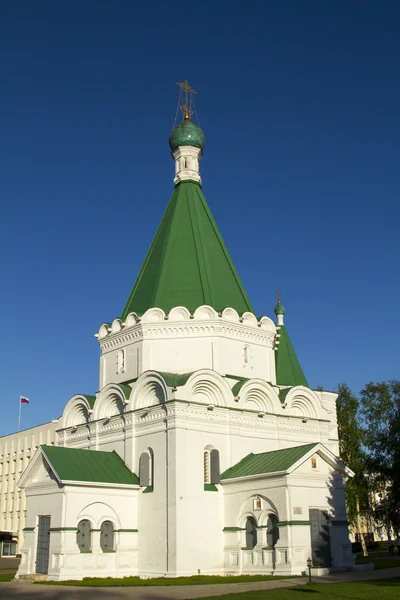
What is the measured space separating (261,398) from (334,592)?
35.0 feet

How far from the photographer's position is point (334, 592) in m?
14.5

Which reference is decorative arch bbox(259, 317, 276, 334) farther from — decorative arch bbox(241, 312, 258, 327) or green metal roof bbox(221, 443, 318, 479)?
green metal roof bbox(221, 443, 318, 479)

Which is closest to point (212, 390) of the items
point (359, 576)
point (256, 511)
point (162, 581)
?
point (256, 511)

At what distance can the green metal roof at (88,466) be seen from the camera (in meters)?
21.6

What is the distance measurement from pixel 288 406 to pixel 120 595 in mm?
11297

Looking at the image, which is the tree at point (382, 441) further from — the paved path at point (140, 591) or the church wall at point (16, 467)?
the church wall at point (16, 467)

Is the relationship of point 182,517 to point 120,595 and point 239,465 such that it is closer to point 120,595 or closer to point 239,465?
point 239,465

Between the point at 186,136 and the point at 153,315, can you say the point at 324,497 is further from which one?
the point at 186,136

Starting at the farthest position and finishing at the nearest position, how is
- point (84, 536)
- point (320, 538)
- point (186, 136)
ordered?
point (186, 136) < point (84, 536) < point (320, 538)

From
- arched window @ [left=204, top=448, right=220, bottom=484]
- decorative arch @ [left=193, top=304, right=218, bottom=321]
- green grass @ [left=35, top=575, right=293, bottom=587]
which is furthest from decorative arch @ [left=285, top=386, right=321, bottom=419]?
green grass @ [left=35, top=575, right=293, bottom=587]

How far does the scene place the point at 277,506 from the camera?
66.2 ft

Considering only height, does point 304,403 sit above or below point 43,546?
above

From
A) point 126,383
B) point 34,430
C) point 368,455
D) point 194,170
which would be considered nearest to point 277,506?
point 126,383

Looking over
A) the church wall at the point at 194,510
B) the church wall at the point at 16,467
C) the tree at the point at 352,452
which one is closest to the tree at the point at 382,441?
the tree at the point at 352,452
